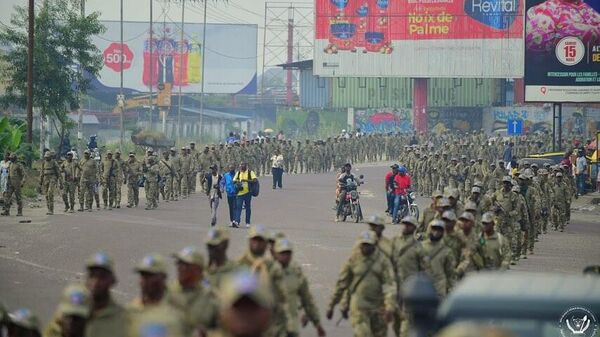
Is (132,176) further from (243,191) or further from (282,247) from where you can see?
(282,247)

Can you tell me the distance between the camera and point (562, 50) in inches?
1688

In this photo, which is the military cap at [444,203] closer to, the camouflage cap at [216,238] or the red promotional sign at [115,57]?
the camouflage cap at [216,238]

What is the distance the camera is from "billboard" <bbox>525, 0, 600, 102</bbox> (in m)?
42.8

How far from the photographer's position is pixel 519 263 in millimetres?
23156

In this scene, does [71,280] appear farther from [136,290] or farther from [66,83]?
[66,83]

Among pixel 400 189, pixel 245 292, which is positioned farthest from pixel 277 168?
pixel 245 292

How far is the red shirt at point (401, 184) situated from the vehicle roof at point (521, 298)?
79.0ft

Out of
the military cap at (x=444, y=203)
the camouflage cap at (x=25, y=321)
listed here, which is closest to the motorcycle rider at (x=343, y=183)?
the military cap at (x=444, y=203)

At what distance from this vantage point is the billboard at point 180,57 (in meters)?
104

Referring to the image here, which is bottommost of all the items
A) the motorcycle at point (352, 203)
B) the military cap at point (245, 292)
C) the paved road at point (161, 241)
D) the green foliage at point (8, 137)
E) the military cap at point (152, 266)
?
the paved road at point (161, 241)

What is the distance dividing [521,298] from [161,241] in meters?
19.5

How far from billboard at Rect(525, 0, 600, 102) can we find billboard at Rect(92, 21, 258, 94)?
195ft

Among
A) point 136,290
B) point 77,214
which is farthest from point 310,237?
point 136,290

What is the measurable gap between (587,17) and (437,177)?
6581mm
